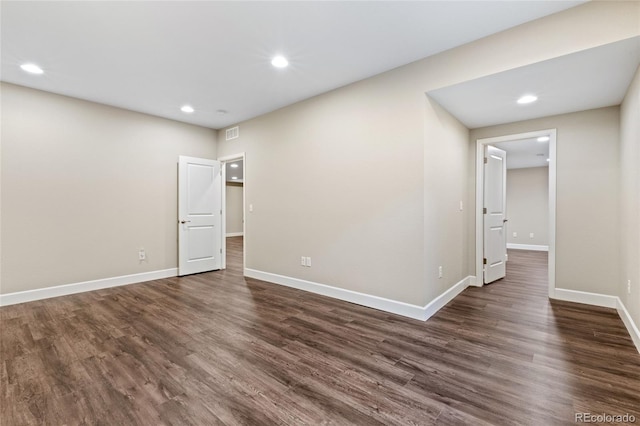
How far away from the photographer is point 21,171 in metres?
Result: 3.60

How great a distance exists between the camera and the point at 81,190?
13.2 ft

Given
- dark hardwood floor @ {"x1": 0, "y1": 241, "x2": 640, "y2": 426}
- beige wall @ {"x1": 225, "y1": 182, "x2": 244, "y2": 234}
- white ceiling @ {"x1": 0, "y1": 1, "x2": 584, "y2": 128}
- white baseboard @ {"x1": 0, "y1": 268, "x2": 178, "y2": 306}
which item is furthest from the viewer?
beige wall @ {"x1": 225, "y1": 182, "x2": 244, "y2": 234}

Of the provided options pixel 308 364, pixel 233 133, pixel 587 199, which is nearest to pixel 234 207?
pixel 233 133

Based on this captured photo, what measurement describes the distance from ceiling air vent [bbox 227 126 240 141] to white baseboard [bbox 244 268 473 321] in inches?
101

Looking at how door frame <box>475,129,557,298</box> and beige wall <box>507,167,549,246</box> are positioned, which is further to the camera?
beige wall <box>507,167,549,246</box>

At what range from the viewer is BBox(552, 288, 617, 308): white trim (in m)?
3.35

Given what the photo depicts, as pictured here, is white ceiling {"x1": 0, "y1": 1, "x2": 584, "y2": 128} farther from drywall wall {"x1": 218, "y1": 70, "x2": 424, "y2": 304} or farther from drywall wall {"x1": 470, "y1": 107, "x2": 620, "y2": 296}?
drywall wall {"x1": 470, "y1": 107, "x2": 620, "y2": 296}

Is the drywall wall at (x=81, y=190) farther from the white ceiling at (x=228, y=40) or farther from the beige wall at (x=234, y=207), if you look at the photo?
the beige wall at (x=234, y=207)

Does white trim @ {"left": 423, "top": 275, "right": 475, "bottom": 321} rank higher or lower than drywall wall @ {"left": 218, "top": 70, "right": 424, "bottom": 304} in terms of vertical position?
lower

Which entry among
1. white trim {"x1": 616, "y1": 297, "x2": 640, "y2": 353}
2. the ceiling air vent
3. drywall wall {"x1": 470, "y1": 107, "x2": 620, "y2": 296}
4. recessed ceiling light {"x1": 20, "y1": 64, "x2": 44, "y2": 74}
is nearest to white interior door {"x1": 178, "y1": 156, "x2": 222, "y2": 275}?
the ceiling air vent

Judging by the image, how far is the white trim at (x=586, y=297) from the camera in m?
3.35

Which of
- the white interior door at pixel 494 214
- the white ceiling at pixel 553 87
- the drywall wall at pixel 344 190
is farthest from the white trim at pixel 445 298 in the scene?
the white ceiling at pixel 553 87

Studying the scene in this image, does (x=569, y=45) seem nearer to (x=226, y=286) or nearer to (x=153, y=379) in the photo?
(x=153, y=379)

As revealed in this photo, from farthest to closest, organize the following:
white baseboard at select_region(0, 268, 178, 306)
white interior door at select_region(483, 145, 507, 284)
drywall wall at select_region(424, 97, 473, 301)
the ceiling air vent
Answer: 1. the ceiling air vent
2. white interior door at select_region(483, 145, 507, 284)
3. white baseboard at select_region(0, 268, 178, 306)
4. drywall wall at select_region(424, 97, 473, 301)
